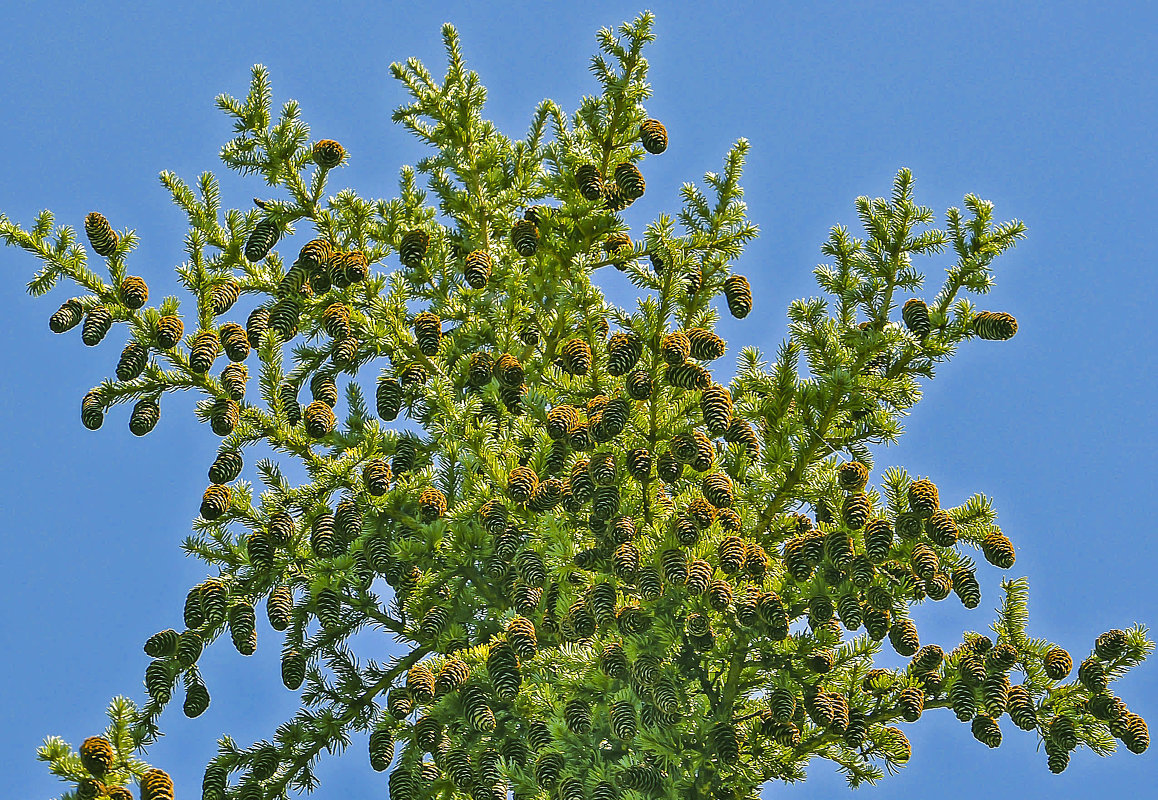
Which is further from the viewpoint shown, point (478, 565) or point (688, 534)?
point (478, 565)

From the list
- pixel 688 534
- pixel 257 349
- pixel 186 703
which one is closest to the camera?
pixel 688 534

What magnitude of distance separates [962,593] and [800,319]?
5.59 ft

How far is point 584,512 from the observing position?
6602mm

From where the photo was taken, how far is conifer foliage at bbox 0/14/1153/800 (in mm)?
5867

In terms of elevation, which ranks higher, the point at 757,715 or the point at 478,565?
the point at 478,565

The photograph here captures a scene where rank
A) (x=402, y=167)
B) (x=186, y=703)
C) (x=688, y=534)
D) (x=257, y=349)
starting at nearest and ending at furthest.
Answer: (x=688, y=534) < (x=186, y=703) < (x=257, y=349) < (x=402, y=167)

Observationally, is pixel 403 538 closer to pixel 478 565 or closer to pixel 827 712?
pixel 478 565

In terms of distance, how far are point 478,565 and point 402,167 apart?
3.17 meters

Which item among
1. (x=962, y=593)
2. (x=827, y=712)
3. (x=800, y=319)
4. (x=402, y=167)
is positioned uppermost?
(x=402, y=167)

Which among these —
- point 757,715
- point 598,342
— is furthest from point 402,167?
point 757,715

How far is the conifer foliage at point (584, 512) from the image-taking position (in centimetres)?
587

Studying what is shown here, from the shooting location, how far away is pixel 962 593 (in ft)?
19.8

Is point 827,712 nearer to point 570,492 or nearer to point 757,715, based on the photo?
point 757,715

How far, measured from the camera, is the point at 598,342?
731 centimetres
